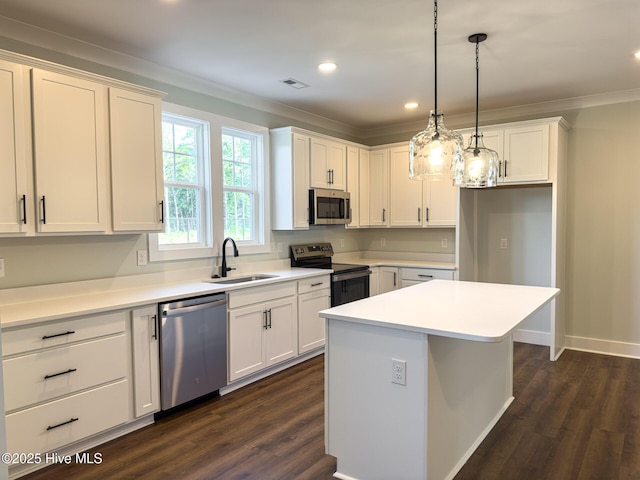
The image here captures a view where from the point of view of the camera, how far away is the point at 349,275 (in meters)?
4.67

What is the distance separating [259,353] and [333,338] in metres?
1.54

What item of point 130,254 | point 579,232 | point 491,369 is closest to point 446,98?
point 579,232

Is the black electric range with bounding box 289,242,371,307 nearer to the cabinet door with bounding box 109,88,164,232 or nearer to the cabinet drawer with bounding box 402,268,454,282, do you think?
the cabinet drawer with bounding box 402,268,454,282

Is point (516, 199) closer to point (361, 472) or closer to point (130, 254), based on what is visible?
point (361, 472)

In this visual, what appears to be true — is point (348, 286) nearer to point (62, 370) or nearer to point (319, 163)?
point (319, 163)

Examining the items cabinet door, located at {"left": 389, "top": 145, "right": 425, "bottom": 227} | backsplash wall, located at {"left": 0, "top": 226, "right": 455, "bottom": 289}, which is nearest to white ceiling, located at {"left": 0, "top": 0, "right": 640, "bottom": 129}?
cabinet door, located at {"left": 389, "top": 145, "right": 425, "bottom": 227}

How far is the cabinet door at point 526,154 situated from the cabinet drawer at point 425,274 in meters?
1.17

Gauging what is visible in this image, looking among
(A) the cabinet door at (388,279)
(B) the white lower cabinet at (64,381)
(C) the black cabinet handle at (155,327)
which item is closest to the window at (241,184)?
(C) the black cabinet handle at (155,327)

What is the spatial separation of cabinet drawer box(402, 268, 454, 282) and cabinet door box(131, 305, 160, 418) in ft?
9.83

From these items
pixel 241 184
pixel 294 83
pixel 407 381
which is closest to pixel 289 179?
pixel 241 184

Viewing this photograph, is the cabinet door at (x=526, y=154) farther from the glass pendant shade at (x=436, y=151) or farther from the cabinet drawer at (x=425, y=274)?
the glass pendant shade at (x=436, y=151)

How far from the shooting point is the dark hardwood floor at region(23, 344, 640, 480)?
2359 millimetres

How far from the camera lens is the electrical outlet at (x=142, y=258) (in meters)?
3.34

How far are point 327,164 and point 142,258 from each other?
7.55 ft
